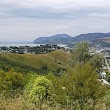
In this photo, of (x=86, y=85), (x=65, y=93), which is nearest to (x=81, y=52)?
(x=86, y=85)

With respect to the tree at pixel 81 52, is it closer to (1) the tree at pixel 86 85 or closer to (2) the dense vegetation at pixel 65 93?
(2) the dense vegetation at pixel 65 93

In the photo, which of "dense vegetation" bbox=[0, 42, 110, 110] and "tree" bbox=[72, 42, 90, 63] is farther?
"tree" bbox=[72, 42, 90, 63]

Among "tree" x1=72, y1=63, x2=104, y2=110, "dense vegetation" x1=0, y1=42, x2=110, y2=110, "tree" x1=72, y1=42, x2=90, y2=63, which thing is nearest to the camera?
"dense vegetation" x1=0, y1=42, x2=110, y2=110

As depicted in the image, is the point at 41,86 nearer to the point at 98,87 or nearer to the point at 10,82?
the point at 98,87

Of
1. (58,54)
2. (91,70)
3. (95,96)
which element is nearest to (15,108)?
(95,96)

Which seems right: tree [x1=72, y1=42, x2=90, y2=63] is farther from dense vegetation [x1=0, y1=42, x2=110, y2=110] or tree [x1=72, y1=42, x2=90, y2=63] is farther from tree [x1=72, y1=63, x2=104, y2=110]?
tree [x1=72, y1=63, x2=104, y2=110]

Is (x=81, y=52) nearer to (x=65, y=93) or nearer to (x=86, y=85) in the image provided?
(x=86, y=85)

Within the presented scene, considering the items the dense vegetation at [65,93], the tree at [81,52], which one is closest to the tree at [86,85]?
the dense vegetation at [65,93]

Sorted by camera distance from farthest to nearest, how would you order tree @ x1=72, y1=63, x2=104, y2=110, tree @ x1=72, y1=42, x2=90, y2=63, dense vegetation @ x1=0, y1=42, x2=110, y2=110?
tree @ x1=72, y1=42, x2=90, y2=63 → tree @ x1=72, y1=63, x2=104, y2=110 → dense vegetation @ x1=0, y1=42, x2=110, y2=110

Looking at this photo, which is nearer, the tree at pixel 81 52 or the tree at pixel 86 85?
the tree at pixel 86 85

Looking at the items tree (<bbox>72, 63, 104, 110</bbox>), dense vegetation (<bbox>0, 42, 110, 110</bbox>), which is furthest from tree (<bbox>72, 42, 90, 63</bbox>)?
tree (<bbox>72, 63, 104, 110</bbox>)

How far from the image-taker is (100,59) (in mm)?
71500

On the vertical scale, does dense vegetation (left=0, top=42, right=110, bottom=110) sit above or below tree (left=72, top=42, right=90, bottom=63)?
above

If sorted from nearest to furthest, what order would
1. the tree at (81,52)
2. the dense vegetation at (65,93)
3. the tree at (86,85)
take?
the dense vegetation at (65,93)
the tree at (86,85)
the tree at (81,52)
